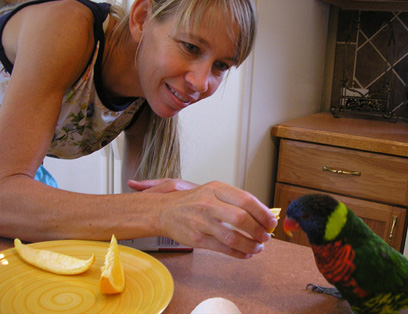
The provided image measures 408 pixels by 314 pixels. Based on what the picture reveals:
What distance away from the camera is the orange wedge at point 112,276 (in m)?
0.55

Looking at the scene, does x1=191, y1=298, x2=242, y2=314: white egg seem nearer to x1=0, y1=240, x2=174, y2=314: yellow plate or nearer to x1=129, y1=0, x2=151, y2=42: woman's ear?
x1=0, y1=240, x2=174, y2=314: yellow plate

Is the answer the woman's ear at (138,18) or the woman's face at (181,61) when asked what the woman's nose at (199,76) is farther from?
the woman's ear at (138,18)

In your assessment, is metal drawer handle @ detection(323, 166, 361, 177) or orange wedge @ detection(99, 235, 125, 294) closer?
orange wedge @ detection(99, 235, 125, 294)

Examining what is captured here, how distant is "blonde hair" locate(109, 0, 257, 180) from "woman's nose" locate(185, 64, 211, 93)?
0.07m

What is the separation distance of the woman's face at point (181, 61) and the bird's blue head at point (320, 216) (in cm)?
39

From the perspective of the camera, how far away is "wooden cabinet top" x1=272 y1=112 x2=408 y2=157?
1502mm

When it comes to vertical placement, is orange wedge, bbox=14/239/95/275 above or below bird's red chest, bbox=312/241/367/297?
below

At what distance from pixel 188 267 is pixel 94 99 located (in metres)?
0.54

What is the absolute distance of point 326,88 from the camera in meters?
2.17

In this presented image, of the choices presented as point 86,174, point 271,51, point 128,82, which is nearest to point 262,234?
→ point 128,82

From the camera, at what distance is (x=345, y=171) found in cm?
159

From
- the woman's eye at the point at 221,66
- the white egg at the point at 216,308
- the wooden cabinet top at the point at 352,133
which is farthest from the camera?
the wooden cabinet top at the point at 352,133

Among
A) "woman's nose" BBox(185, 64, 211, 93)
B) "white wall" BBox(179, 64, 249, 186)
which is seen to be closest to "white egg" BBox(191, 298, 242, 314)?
"woman's nose" BBox(185, 64, 211, 93)

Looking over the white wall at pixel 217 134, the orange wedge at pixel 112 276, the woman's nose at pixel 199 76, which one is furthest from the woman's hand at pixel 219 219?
the white wall at pixel 217 134
